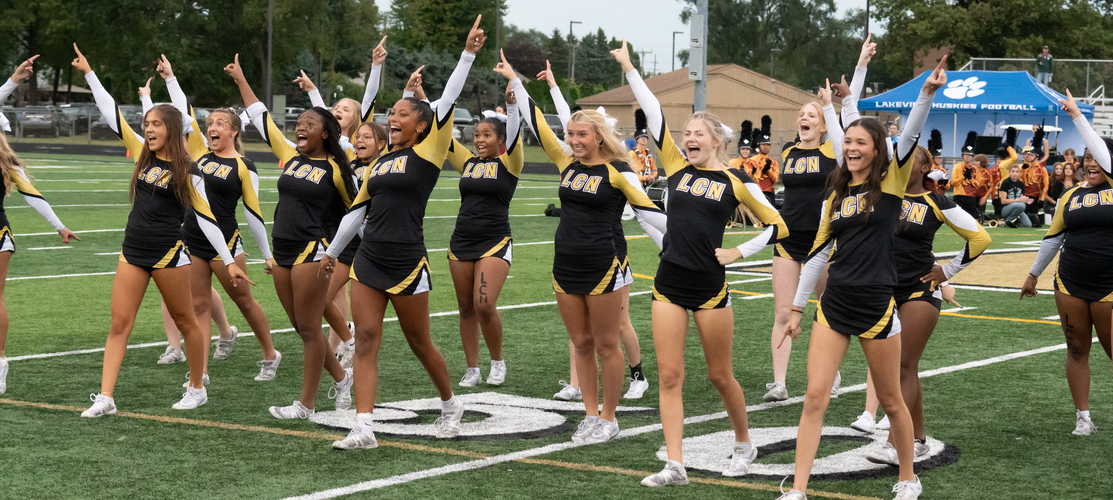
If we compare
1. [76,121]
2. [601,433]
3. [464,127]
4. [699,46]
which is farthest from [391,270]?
[76,121]

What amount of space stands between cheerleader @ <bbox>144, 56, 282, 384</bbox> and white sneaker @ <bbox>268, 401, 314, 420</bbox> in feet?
3.52

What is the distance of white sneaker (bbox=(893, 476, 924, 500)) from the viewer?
5.21 meters

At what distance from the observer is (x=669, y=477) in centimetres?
547

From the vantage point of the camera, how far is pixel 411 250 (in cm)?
610

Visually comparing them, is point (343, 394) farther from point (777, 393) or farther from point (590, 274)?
point (777, 393)

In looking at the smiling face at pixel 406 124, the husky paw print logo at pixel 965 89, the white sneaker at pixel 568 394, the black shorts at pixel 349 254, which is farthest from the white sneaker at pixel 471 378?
the husky paw print logo at pixel 965 89

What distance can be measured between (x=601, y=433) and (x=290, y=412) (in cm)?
189

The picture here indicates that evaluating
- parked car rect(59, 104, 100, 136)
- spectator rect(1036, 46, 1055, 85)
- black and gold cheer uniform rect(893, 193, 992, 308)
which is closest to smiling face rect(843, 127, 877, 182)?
black and gold cheer uniform rect(893, 193, 992, 308)

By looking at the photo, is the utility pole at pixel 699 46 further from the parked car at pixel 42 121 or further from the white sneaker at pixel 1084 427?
the parked car at pixel 42 121

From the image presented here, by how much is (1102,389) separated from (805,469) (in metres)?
4.02

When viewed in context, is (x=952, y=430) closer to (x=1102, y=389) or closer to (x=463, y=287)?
(x=1102, y=389)

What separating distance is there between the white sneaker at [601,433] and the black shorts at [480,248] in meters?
1.65

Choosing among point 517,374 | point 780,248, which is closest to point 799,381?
point 780,248

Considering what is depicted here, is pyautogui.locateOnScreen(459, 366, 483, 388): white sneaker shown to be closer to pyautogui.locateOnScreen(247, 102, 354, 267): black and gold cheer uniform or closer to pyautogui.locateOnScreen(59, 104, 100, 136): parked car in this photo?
pyautogui.locateOnScreen(247, 102, 354, 267): black and gold cheer uniform
